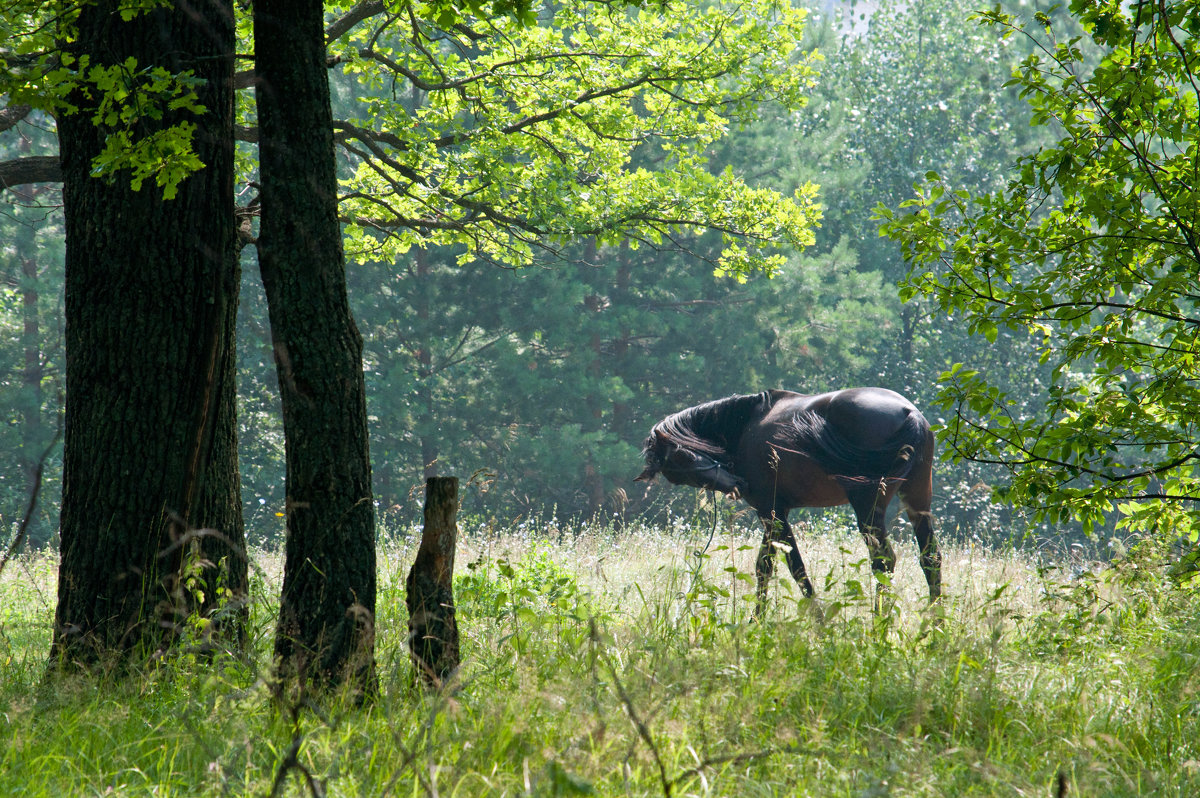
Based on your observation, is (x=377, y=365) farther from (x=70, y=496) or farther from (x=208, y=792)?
(x=208, y=792)

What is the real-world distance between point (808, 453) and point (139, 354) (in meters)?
5.32

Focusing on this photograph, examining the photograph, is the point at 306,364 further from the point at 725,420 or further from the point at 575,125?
the point at 725,420

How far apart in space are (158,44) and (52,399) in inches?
717

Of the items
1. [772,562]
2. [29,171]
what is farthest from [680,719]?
[29,171]

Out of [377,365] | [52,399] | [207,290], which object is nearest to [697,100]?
[207,290]

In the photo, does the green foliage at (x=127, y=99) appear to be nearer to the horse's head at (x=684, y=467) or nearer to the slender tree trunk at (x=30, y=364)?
the horse's head at (x=684, y=467)

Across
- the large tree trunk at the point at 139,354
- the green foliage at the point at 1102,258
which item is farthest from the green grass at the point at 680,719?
the green foliage at the point at 1102,258

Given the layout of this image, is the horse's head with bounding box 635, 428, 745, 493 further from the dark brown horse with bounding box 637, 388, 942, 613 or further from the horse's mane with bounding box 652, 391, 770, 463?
the horse's mane with bounding box 652, 391, 770, 463

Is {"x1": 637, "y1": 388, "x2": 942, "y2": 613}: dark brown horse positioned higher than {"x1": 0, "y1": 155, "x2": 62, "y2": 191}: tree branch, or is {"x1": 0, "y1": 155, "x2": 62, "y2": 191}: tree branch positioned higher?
{"x1": 0, "y1": 155, "x2": 62, "y2": 191}: tree branch

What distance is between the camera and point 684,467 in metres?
7.88

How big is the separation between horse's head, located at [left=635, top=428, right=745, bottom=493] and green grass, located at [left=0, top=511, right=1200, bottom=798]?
3.41 meters

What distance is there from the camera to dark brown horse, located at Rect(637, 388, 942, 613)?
7.51m

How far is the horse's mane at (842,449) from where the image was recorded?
24.7ft

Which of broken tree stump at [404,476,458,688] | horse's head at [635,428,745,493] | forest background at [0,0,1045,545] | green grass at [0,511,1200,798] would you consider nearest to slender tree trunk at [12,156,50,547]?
forest background at [0,0,1045,545]
